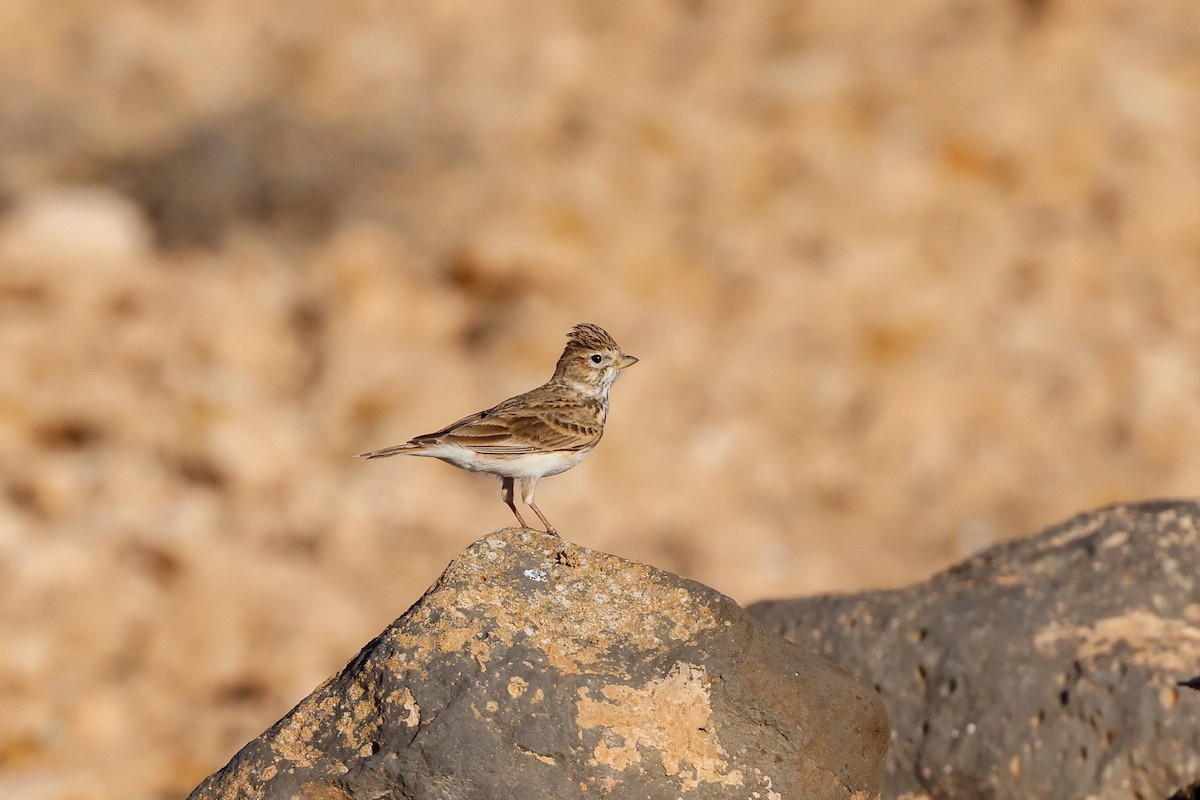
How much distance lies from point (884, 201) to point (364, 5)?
635cm

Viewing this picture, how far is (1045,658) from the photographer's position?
24.7 ft

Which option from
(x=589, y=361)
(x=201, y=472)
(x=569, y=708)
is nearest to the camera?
(x=569, y=708)

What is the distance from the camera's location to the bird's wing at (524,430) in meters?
7.55

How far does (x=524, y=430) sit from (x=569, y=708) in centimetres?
220

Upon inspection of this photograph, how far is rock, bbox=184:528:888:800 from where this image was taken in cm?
564

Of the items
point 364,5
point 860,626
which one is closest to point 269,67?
point 364,5

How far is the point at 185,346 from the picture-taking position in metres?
15.1

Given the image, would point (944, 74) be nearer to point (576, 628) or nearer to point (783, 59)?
point (783, 59)

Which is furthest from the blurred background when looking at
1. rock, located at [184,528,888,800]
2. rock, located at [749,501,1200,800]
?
rock, located at [184,528,888,800]

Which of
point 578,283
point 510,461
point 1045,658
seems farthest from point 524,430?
point 578,283

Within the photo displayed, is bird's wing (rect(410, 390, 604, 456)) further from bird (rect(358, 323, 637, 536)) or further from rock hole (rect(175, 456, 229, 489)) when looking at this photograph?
rock hole (rect(175, 456, 229, 489))

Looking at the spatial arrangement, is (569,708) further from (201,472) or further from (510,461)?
(201,472)

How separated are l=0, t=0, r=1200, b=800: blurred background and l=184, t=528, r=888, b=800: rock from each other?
7406 millimetres

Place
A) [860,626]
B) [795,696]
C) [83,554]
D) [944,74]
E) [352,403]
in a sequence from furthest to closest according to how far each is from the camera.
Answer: [944,74] → [352,403] → [83,554] → [860,626] → [795,696]
